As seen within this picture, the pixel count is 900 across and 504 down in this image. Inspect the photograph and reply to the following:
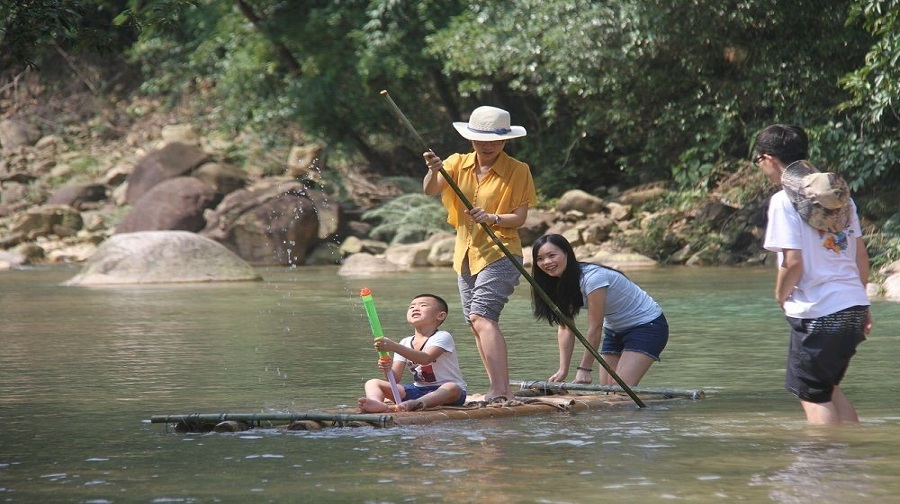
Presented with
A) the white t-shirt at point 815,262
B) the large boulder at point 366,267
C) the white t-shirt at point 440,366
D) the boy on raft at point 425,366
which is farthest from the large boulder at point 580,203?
the white t-shirt at point 815,262

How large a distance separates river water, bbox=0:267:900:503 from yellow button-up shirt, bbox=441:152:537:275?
1005mm

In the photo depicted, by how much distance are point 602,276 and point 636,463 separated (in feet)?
7.62

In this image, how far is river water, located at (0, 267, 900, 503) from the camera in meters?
5.25

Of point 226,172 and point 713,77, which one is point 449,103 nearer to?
point 226,172

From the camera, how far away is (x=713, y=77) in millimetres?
21891

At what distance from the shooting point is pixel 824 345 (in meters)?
6.05

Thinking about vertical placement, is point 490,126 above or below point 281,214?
above

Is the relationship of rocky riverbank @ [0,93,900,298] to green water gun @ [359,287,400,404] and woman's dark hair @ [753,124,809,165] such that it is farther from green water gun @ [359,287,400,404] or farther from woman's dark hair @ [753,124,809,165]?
woman's dark hair @ [753,124,809,165]

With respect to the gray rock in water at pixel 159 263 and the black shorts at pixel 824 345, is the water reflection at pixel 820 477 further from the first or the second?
the gray rock in water at pixel 159 263

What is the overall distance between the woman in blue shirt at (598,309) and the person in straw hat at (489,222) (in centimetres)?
28

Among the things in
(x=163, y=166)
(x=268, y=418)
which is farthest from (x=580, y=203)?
(x=268, y=418)

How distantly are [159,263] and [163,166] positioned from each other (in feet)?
33.0

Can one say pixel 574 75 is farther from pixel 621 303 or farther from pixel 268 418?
pixel 268 418

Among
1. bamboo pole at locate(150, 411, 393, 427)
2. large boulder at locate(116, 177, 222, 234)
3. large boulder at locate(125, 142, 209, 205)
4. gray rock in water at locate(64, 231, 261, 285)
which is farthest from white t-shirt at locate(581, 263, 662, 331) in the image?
large boulder at locate(125, 142, 209, 205)
